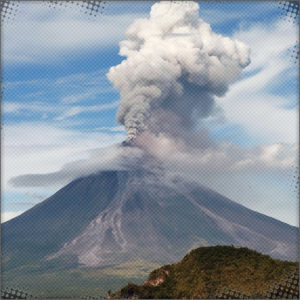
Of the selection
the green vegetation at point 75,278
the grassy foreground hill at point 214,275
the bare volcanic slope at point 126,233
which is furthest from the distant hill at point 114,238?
the grassy foreground hill at point 214,275

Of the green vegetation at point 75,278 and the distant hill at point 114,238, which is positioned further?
the distant hill at point 114,238

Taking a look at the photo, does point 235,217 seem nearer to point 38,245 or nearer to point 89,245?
point 89,245

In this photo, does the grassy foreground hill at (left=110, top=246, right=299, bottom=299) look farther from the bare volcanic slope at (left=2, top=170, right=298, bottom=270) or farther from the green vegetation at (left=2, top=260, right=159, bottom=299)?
the bare volcanic slope at (left=2, top=170, right=298, bottom=270)

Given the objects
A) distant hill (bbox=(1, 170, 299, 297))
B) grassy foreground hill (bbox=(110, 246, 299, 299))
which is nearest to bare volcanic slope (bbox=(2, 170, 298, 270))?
distant hill (bbox=(1, 170, 299, 297))

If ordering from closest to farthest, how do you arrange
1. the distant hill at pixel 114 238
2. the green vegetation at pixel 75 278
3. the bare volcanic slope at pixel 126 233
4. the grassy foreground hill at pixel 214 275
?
1. the grassy foreground hill at pixel 214 275
2. the green vegetation at pixel 75 278
3. the distant hill at pixel 114 238
4. the bare volcanic slope at pixel 126 233

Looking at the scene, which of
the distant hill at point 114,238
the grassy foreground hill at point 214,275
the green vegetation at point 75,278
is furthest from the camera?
the distant hill at point 114,238

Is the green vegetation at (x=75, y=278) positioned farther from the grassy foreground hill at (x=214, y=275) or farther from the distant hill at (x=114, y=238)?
the grassy foreground hill at (x=214, y=275)
